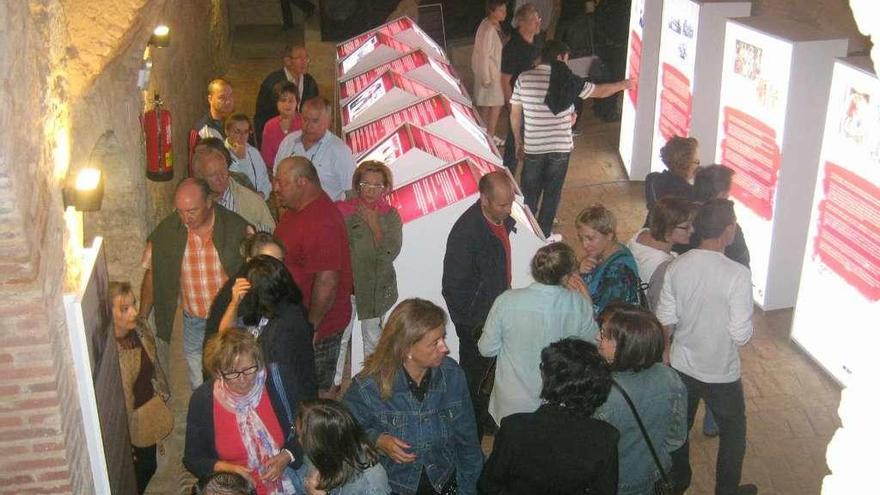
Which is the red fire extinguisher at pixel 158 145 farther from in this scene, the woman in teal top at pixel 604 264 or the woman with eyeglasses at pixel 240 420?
the woman in teal top at pixel 604 264

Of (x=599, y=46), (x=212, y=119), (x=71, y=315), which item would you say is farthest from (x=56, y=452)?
(x=599, y=46)

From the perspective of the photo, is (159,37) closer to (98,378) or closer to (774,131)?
(98,378)

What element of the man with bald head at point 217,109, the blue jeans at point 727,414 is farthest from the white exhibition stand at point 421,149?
the blue jeans at point 727,414

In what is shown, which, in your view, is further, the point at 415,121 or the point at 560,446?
the point at 415,121

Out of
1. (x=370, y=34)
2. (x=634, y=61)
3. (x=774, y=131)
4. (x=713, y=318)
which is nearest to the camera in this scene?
(x=713, y=318)

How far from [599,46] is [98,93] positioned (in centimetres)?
849

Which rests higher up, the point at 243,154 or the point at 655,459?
the point at 243,154

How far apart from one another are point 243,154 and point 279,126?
0.75 meters

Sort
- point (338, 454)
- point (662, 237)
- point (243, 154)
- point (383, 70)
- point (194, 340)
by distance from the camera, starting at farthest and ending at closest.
Answer: 1. point (383, 70)
2. point (243, 154)
3. point (194, 340)
4. point (662, 237)
5. point (338, 454)

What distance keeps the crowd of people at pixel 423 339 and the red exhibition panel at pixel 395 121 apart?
461mm

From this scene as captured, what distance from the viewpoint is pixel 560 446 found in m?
3.54

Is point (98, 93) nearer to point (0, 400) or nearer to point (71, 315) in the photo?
→ point (71, 315)

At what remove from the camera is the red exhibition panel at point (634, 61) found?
394 inches

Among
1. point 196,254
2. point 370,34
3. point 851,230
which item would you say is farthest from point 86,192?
point 370,34
